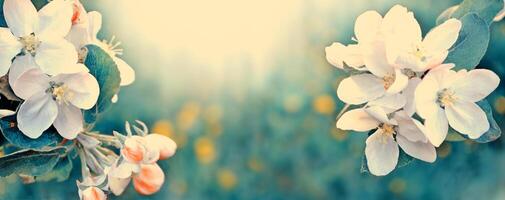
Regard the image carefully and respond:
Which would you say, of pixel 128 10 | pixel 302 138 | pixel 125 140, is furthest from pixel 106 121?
pixel 302 138

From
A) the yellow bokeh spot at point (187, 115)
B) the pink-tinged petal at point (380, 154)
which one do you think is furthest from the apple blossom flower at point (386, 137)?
the yellow bokeh spot at point (187, 115)

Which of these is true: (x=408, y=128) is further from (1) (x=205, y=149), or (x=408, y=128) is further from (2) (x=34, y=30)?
(2) (x=34, y=30)

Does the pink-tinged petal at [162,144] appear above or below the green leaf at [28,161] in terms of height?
above

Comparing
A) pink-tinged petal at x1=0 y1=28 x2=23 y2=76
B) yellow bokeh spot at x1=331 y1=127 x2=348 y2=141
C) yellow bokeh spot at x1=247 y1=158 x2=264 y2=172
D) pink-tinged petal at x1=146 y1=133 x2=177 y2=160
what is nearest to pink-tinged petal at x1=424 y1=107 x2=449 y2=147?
yellow bokeh spot at x1=331 y1=127 x2=348 y2=141

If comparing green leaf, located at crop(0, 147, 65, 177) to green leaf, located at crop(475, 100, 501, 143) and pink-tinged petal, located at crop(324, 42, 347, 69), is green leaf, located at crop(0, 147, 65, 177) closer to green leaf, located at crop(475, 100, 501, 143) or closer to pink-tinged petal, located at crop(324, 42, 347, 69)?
pink-tinged petal, located at crop(324, 42, 347, 69)

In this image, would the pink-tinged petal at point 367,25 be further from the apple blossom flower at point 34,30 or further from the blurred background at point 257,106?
the apple blossom flower at point 34,30

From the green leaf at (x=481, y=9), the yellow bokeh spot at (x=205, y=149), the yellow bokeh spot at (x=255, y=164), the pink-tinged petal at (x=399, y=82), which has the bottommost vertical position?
the yellow bokeh spot at (x=255, y=164)

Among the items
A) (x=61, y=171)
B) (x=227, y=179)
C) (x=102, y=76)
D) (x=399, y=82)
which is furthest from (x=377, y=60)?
(x=61, y=171)
